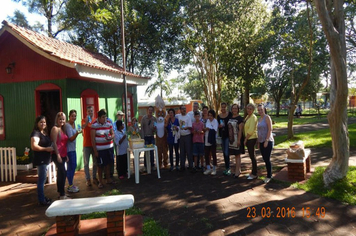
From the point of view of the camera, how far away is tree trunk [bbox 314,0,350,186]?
4.75m

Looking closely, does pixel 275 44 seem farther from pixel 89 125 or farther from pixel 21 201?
pixel 21 201

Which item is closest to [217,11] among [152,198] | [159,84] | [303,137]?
[303,137]

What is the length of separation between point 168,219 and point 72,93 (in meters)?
5.16

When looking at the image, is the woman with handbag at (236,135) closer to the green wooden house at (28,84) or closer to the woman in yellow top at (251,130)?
the woman in yellow top at (251,130)

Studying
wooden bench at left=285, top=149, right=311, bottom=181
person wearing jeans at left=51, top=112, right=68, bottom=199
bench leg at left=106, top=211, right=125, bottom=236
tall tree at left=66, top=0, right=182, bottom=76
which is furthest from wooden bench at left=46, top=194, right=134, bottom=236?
tall tree at left=66, top=0, right=182, bottom=76

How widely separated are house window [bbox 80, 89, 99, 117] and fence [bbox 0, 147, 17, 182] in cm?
225

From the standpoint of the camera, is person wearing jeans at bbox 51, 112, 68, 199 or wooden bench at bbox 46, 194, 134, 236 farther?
person wearing jeans at bbox 51, 112, 68, 199

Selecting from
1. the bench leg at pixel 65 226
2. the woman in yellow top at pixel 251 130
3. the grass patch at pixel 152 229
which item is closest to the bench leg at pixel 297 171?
the woman in yellow top at pixel 251 130

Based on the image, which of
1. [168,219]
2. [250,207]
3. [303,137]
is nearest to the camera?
[168,219]

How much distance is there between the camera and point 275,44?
1273 cm

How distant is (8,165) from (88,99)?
2.97 metres

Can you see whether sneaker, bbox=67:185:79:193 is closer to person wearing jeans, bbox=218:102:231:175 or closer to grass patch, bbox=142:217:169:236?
grass patch, bbox=142:217:169:236

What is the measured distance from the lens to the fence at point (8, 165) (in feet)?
21.6
